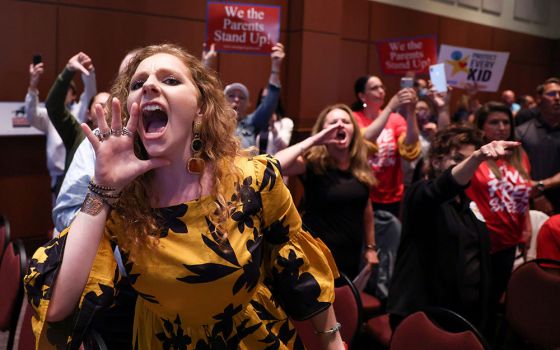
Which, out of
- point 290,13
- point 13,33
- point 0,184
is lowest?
point 0,184

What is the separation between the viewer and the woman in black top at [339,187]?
10.5 feet

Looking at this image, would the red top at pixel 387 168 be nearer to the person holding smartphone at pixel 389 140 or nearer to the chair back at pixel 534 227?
the person holding smartphone at pixel 389 140

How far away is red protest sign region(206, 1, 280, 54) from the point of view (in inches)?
165

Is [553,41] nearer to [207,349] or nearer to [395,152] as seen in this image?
[395,152]

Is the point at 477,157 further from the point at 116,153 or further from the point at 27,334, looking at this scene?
the point at 27,334

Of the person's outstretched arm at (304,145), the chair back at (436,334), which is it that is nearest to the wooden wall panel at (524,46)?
the person's outstretched arm at (304,145)

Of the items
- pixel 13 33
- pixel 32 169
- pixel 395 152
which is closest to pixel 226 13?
pixel 395 152

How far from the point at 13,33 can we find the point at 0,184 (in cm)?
137

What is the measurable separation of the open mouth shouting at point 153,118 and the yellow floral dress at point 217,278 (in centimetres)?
18

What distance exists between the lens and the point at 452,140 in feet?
8.98

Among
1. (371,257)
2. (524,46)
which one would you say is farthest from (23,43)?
(524,46)

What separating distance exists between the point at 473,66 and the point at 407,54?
0.67 m

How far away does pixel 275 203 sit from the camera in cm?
141

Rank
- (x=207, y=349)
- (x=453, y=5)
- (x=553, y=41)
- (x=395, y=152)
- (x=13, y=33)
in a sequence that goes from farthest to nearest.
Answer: (x=553, y=41), (x=453, y=5), (x=13, y=33), (x=395, y=152), (x=207, y=349)
